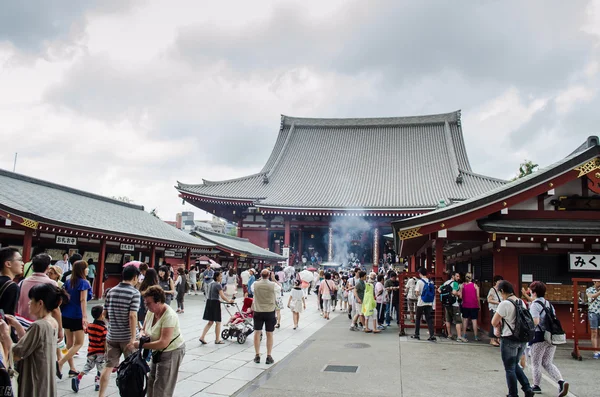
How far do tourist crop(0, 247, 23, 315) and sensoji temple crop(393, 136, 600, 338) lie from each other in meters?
9.03

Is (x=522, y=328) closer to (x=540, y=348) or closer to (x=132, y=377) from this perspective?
(x=540, y=348)

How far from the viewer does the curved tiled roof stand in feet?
110

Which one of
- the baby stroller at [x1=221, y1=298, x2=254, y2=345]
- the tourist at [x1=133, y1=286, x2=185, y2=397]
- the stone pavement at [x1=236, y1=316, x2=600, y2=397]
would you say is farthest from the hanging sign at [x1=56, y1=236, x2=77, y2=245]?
the tourist at [x1=133, y1=286, x2=185, y2=397]

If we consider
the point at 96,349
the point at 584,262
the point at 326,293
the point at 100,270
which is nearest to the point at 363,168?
the point at 326,293

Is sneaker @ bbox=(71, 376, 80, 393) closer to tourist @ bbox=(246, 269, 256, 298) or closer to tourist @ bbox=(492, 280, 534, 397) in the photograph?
tourist @ bbox=(492, 280, 534, 397)

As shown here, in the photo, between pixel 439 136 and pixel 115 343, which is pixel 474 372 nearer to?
pixel 115 343

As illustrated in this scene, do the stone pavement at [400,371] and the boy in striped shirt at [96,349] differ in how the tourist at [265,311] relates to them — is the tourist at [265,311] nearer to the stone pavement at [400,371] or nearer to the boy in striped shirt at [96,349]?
the stone pavement at [400,371]

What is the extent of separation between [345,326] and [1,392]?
11.2 meters

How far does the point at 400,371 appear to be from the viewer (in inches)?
311

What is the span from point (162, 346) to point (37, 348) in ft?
3.77

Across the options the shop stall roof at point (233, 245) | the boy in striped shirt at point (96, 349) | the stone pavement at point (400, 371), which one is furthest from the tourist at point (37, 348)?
the shop stall roof at point (233, 245)

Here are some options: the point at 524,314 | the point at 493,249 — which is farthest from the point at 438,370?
the point at 493,249

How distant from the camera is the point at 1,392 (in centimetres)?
352

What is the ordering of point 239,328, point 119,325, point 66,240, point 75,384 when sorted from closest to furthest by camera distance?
point 119,325 < point 75,384 < point 239,328 < point 66,240
